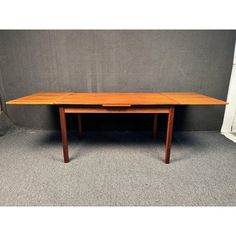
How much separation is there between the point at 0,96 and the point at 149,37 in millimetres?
2379

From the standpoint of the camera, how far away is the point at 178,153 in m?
1.90

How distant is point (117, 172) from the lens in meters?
1.56

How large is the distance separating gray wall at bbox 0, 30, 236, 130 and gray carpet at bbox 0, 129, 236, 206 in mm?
527

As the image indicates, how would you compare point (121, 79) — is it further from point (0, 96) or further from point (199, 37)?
point (0, 96)

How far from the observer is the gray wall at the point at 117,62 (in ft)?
7.17

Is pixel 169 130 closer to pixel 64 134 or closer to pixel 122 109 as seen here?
pixel 122 109

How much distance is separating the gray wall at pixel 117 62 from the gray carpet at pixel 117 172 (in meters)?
0.53

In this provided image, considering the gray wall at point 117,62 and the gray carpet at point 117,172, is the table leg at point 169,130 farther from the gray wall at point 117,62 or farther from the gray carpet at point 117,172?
the gray wall at point 117,62

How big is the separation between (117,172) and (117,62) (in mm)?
1508

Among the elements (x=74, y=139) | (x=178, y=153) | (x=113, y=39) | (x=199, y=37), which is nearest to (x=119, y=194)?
(x=178, y=153)

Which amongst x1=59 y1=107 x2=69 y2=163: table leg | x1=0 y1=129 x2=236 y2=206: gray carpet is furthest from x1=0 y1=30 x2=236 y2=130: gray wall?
x1=59 y1=107 x2=69 y2=163: table leg

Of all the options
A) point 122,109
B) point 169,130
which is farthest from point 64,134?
point 169,130

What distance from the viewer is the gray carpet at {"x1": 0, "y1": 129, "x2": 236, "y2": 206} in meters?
1.24

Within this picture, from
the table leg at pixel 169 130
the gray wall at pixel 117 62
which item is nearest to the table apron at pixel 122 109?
the table leg at pixel 169 130
